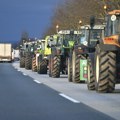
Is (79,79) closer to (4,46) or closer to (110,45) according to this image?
(110,45)

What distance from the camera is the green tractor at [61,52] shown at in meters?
34.1

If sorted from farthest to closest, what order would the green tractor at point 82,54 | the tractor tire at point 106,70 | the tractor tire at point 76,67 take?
the tractor tire at point 76,67 < the green tractor at point 82,54 < the tractor tire at point 106,70

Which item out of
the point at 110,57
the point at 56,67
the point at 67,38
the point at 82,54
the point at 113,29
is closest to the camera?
the point at 110,57

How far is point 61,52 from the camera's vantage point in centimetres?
3431

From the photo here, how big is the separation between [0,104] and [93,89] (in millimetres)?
6989

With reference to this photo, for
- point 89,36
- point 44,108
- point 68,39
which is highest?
point 89,36

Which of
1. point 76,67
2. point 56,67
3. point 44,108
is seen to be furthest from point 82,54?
point 44,108

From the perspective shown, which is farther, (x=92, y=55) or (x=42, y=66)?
(x=42, y=66)

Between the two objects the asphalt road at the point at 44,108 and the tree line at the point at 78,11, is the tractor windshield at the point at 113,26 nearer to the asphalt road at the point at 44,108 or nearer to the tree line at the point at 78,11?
the asphalt road at the point at 44,108

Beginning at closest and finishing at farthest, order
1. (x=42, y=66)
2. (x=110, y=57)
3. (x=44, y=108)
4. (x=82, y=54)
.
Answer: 1. (x=44, y=108)
2. (x=110, y=57)
3. (x=82, y=54)
4. (x=42, y=66)

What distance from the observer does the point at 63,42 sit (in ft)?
117

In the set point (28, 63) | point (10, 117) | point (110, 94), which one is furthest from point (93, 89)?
point (28, 63)

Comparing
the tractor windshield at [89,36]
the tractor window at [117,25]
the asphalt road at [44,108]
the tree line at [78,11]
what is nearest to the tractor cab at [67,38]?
the tractor windshield at [89,36]

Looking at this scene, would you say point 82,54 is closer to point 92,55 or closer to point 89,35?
point 89,35
